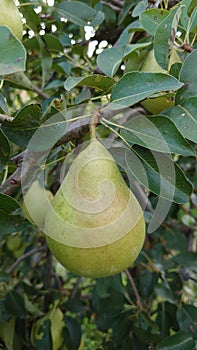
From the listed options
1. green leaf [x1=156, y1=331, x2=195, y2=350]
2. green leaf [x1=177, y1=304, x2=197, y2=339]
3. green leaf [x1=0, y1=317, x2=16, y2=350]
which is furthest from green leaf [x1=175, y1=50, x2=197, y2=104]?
green leaf [x1=0, y1=317, x2=16, y2=350]

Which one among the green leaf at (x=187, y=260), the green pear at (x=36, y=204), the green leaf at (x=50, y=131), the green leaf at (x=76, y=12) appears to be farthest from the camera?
the green leaf at (x=187, y=260)

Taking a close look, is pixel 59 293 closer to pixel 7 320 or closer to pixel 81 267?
pixel 7 320

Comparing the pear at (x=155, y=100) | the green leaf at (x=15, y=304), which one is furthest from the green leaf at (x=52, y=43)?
the green leaf at (x=15, y=304)

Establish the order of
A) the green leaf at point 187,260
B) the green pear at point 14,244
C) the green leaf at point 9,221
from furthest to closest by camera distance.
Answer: the green pear at point 14,244 < the green leaf at point 187,260 < the green leaf at point 9,221

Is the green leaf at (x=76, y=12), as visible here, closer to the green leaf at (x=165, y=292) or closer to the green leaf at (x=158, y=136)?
the green leaf at (x=158, y=136)

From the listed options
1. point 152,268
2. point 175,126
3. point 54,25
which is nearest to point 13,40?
point 175,126

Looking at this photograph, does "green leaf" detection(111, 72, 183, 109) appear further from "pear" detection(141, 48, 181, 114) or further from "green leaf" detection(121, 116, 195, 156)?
"pear" detection(141, 48, 181, 114)
